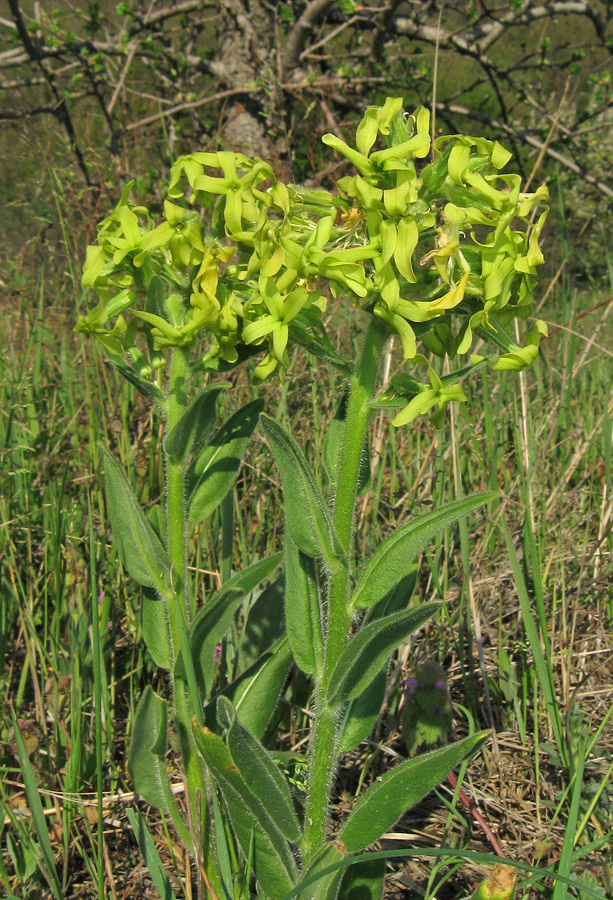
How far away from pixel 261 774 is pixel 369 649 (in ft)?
0.94

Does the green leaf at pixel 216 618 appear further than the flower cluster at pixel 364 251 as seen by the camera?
Yes

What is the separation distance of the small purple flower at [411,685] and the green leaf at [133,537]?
0.74 meters

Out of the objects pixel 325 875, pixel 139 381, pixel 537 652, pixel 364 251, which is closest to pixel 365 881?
pixel 325 875

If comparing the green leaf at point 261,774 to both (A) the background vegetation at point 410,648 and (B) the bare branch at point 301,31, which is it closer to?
(A) the background vegetation at point 410,648

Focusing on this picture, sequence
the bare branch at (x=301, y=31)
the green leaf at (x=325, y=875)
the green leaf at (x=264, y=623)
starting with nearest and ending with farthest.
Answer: the green leaf at (x=325, y=875), the green leaf at (x=264, y=623), the bare branch at (x=301, y=31)

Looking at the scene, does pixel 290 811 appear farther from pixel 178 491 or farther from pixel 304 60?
pixel 304 60

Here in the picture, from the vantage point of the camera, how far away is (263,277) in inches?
49.9

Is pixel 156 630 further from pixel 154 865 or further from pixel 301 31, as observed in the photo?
pixel 301 31

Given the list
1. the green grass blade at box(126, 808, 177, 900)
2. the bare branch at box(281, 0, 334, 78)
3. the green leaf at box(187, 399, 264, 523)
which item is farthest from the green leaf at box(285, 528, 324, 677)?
the bare branch at box(281, 0, 334, 78)

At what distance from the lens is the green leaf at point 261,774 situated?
1.28m

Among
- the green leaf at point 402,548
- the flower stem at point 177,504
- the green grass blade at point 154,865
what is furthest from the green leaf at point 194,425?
the green grass blade at point 154,865

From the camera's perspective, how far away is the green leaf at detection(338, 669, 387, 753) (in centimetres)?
151

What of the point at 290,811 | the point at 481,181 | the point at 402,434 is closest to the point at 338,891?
the point at 290,811

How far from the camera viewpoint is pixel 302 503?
52.6 inches
